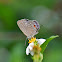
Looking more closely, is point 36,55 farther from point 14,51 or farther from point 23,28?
point 14,51

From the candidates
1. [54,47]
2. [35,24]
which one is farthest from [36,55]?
[54,47]

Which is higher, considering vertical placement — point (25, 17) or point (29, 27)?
point (29, 27)

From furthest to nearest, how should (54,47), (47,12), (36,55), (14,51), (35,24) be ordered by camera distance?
(47,12)
(54,47)
(14,51)
(35,24)
(36,55)

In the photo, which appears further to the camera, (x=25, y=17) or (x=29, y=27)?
(x=25, y=17)

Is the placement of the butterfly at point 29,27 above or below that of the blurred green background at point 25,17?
above
